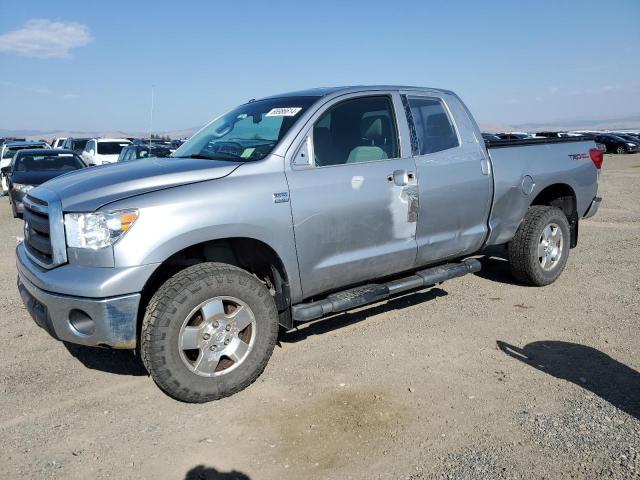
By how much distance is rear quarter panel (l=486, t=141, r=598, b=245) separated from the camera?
509 centimetres

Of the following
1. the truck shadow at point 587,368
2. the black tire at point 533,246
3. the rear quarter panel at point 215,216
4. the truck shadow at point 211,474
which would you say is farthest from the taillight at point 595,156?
the truck shadow at point 211,474

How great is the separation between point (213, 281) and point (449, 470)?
1720mm

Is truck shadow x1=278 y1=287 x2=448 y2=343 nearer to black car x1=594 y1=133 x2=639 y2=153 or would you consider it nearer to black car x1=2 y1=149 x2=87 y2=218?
black car x1=2 y1=149 x2=87 y2=218

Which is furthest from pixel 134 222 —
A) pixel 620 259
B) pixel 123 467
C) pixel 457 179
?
pixel 620 259

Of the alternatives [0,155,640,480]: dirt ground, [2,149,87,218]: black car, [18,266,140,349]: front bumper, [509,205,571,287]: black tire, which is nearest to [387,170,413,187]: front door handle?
[0,155,640,480]: dirt ground

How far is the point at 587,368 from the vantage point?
3852 millimetres

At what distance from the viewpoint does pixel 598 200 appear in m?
6.22

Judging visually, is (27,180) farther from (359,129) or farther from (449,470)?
(449,470)

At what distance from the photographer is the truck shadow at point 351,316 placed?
4.63 metres

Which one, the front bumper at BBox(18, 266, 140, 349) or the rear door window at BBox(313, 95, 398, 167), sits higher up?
the rear door window at BBox(313, 95, 398, 167)

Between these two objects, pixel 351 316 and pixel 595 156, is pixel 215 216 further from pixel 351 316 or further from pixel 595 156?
pixel 595 156

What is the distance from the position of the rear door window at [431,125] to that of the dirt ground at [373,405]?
1.56m

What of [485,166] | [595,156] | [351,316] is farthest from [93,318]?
[595,156]

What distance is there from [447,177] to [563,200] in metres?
2.21
